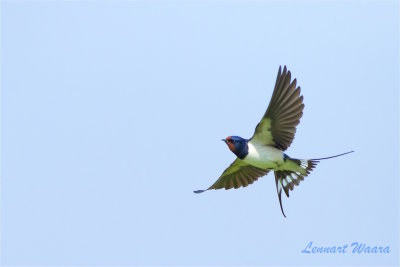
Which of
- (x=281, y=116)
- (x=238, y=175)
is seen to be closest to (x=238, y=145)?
(x=281, y=116)

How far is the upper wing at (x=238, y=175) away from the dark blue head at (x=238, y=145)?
19.7 inches

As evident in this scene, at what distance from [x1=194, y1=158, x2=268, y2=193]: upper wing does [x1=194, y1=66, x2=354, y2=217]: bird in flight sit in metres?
0.39

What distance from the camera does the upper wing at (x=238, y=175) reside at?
6.51 metres

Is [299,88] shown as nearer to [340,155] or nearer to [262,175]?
[340,155]

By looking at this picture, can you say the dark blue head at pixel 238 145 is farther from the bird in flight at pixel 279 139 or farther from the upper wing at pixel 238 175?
the upper wing at pixel 238 175

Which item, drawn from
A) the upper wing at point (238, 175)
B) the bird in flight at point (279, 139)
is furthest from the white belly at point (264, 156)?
the upper wing at point (238, 175)

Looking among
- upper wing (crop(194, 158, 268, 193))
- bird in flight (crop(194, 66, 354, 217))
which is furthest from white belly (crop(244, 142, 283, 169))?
upper wing (crop(194, 158, 268, 193))

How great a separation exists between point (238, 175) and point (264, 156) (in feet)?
2.60

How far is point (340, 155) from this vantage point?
5.34m

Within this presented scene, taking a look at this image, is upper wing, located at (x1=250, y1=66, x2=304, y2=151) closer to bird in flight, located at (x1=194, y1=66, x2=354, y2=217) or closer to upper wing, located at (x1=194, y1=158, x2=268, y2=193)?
bird in flight, located at (x1=194, y1=66, x2=354, y2=217)

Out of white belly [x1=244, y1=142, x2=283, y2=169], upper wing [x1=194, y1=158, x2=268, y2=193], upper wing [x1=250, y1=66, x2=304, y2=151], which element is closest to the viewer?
upper wing [x1=250, y1=66, x2=304, y2=151]

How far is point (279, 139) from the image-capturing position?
5.93 metres

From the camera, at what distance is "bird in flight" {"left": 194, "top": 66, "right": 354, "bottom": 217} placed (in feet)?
18.9

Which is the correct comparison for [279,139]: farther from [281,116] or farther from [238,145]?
[238,145]
